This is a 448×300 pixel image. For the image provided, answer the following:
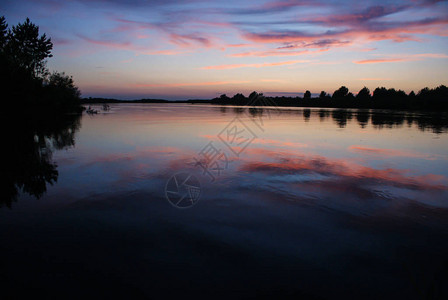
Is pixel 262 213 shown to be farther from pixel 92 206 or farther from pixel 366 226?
A: pixel 92 206

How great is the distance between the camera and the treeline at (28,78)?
38.5m

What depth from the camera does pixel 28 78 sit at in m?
43.6

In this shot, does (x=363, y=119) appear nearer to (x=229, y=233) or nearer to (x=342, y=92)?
(x=229, y=233)

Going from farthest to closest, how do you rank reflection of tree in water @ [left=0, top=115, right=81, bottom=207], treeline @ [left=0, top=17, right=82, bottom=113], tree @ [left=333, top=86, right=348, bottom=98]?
tree @ [left=333, top=86, right=348, bottom=98], treeline @ [left=0, top=17, right=82, bottom=113], reflection of tree in water @ [left=0, top=115, right=81, bottom=207]

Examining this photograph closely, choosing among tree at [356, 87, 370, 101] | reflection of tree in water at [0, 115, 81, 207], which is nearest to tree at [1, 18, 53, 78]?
reflection of tree in water at [0, 115, 81, 207]

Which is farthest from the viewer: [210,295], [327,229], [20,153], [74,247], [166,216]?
[20,153]

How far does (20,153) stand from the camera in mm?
16188

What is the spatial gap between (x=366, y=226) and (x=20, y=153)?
18425mm

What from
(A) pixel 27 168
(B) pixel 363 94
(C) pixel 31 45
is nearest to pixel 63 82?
(C) pixel 31 45

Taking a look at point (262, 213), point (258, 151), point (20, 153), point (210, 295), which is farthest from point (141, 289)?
point (20, 153)

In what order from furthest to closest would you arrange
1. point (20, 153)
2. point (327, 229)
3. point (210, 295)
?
point (20, 153) → point (327, 229) → point (210, 295)

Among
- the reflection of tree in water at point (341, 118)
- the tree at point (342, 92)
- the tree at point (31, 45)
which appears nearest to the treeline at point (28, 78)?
the tree at point (31, 45)

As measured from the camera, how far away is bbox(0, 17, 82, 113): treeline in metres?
38.5

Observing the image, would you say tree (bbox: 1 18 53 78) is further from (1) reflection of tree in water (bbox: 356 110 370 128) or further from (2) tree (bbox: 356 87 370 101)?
(2) tree (bbox: 356 87 370 101)
